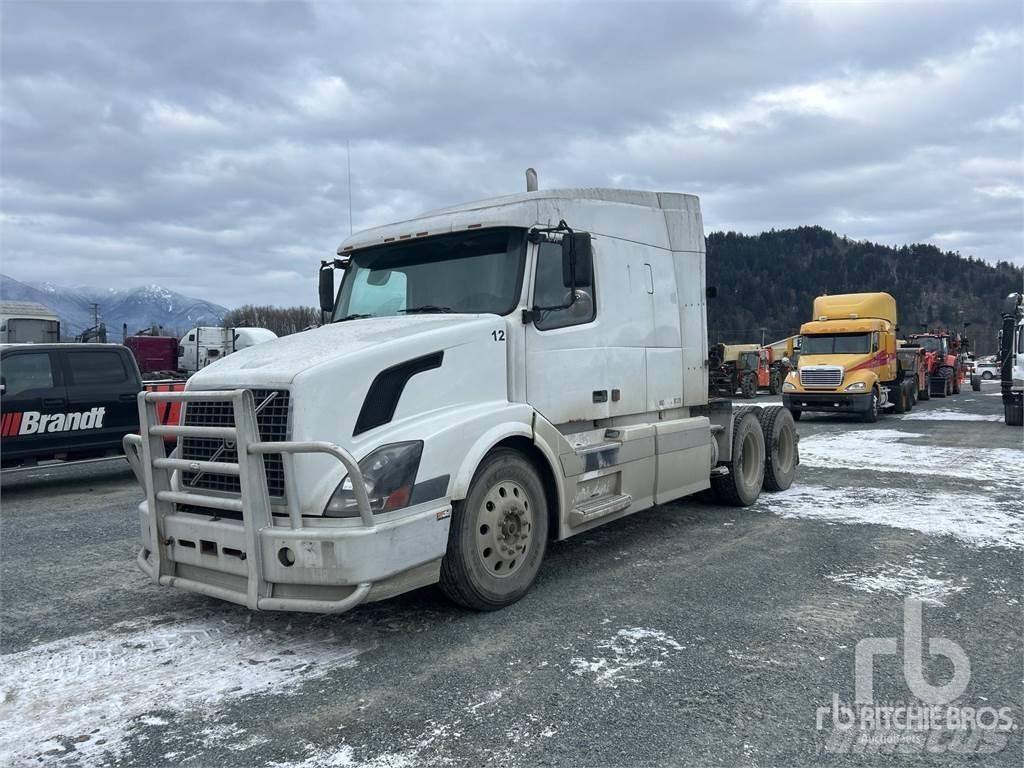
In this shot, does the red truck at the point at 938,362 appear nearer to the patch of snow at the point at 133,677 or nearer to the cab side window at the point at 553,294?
the cab side window at the point at 553,294

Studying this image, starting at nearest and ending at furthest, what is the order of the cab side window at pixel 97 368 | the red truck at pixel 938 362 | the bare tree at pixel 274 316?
the cab side window at pixel 97 368
the red truck at pixel 938 362
the bare tree at pixel 274 316

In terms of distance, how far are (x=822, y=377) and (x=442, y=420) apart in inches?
686

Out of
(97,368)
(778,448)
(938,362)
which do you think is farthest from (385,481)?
(938,362)

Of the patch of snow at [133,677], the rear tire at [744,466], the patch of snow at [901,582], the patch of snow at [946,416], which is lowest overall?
the patch of snow at [946,416]

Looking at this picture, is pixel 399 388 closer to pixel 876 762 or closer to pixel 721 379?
pixel 876 762

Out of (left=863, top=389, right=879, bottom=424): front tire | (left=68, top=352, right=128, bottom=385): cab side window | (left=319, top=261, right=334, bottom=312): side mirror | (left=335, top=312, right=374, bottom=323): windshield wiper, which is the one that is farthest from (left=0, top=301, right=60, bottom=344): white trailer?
(left=863, top=389, right=879, bottom=424): front tire

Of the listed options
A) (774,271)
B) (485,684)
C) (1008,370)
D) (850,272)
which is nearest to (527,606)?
(485,684)

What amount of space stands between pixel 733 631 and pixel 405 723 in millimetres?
2069

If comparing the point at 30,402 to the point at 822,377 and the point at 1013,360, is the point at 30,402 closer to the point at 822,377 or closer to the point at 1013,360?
the point at 822,377

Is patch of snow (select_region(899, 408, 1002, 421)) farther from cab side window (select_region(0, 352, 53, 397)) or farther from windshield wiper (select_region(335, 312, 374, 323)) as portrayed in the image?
cab side window (select_region(0, 352, 53, 397))

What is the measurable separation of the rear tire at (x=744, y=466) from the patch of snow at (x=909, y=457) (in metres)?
3.20

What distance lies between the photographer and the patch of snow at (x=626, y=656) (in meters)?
3.86

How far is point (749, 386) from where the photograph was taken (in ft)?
101

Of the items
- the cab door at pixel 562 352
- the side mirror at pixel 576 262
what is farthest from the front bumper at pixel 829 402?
the side mirror at pixel 576 262
